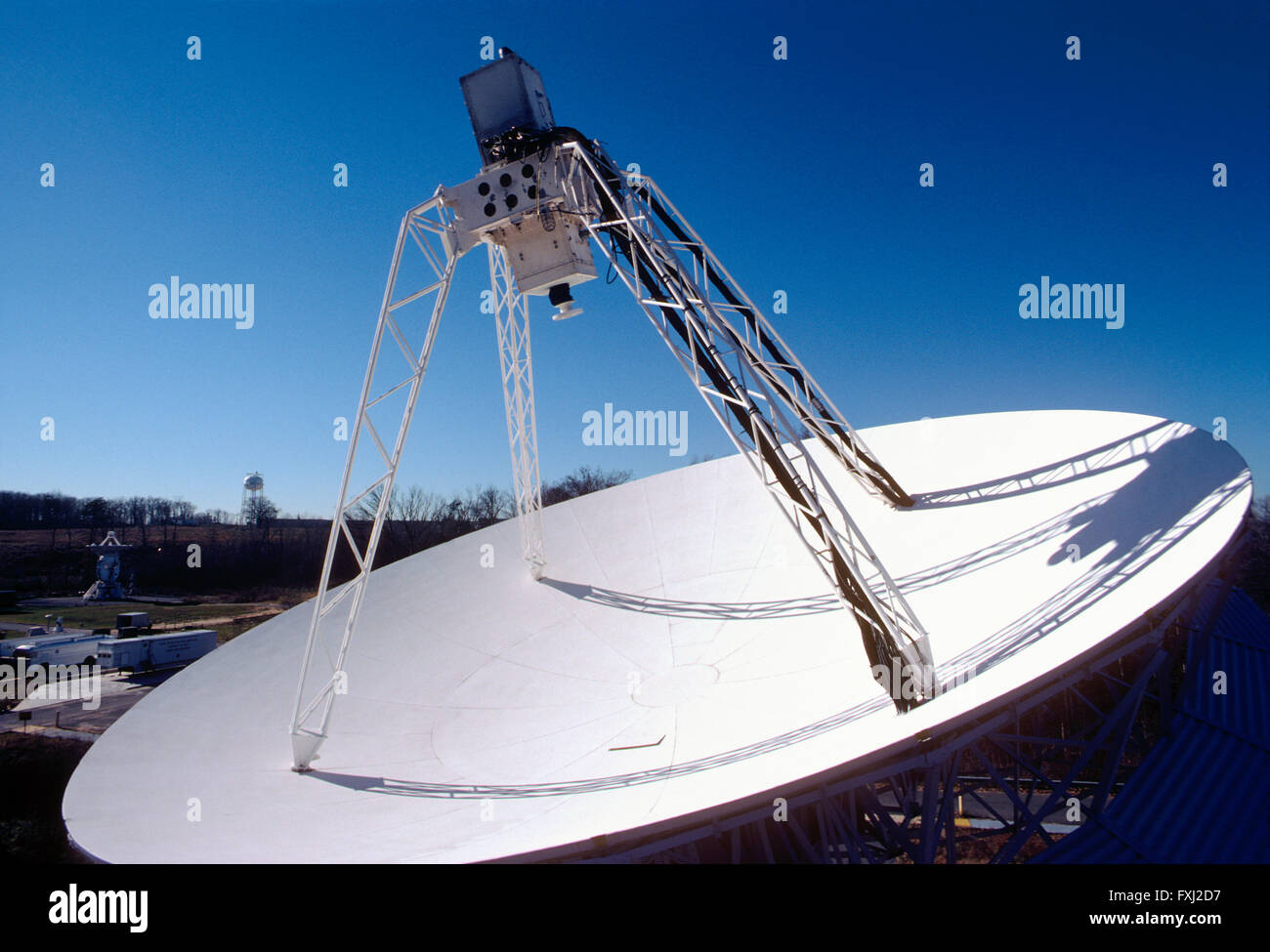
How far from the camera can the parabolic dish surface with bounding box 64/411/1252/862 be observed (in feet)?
23.9

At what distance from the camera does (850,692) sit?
9039 mm

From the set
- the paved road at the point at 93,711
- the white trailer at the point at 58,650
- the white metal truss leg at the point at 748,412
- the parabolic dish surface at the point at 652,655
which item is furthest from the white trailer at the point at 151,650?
the white metal truss leg at the point at 748,412

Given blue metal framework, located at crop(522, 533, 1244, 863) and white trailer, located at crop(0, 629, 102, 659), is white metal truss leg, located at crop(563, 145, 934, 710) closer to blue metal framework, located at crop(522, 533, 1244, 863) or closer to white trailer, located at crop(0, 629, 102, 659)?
blue metal framework, located at crop(522, 533, 1244, 863)

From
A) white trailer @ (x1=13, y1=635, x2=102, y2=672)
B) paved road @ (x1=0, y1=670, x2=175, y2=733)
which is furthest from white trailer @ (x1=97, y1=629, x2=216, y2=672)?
white trailer @ (x1=13, y1=635, x2=102, y2=672)

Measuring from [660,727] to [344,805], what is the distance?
3.84 m

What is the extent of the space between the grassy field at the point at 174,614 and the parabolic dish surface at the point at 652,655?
36452mm

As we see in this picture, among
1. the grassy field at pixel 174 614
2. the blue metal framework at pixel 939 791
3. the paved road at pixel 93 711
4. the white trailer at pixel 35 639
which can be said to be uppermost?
the blue metal framework at pixel 939 791

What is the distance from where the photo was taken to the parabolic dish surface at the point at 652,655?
7.30 m

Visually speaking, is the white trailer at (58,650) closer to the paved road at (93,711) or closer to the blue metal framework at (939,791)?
the paved road at (93,711)

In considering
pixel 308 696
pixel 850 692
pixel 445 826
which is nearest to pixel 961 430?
pixel 850 692

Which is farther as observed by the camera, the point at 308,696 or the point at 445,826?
the point at 308,696

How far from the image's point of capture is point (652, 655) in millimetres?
12367

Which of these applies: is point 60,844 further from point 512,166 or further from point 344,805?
point 512,166

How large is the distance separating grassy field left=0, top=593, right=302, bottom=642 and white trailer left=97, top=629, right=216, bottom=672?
14.9 ft
